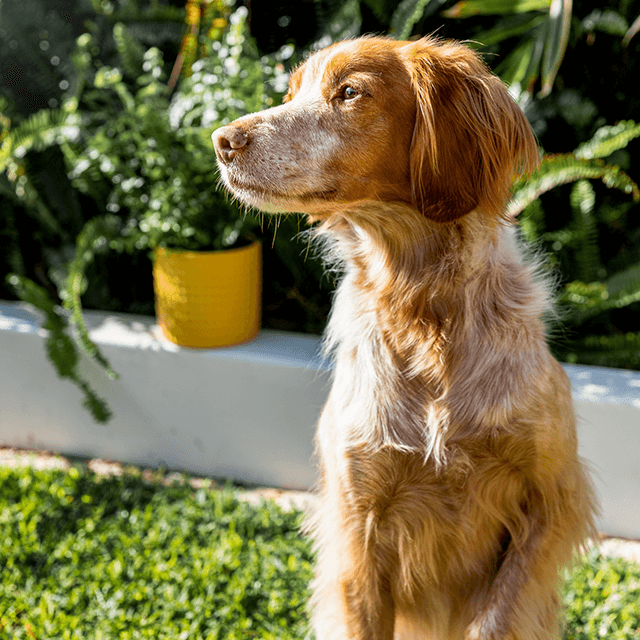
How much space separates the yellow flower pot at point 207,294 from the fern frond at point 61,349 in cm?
48

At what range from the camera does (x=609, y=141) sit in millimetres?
3141

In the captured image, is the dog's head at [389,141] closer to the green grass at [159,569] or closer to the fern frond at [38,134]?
the green grass at [159,569]

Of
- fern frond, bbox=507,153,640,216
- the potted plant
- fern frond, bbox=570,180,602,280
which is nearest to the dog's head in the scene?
fern frond, bbox=507,153,640,216

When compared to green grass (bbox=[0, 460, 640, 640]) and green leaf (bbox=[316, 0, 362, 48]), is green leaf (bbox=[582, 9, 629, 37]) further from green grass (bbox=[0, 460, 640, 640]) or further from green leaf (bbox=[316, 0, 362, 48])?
green grass (bbox=[0, 460, 640, 640])

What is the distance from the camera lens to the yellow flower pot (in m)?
3.33

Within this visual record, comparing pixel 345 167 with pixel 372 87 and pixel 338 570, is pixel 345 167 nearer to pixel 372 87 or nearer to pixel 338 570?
pixel 372 87

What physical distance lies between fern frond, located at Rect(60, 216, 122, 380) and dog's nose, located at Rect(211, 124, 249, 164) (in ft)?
6.52

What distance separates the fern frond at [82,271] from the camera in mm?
3301

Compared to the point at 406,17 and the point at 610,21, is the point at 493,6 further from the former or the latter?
the point at 610,21

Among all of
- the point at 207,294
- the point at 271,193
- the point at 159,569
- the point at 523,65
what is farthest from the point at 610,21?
the point at 159,569

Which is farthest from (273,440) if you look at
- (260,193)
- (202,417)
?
(260,193)

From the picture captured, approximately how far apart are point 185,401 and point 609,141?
2.40m

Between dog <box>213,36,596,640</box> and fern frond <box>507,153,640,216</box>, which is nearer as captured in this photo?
dog <box>213,36,596,640</box>

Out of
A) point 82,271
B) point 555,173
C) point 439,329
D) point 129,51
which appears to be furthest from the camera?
point 129,51
